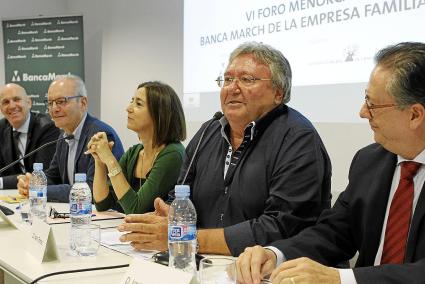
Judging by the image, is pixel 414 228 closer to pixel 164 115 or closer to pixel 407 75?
pixel 407 75

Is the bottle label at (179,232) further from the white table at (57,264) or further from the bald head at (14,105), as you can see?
the bald head at (14,105)

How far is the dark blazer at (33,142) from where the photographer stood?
12.9 feet

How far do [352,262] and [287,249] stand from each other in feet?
1.47

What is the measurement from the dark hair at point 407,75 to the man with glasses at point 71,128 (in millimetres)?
2022

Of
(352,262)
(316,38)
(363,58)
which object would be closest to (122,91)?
(316,38)

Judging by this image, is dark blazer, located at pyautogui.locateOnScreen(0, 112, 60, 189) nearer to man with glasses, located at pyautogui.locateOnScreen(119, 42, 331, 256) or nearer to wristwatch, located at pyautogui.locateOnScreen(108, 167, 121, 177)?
wristwatch, located at pyautogui.locateOnScreen(108, 167, 121, 177)

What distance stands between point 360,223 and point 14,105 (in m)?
3.45

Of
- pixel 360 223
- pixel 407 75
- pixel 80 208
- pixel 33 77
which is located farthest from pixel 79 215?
pixel 33 77

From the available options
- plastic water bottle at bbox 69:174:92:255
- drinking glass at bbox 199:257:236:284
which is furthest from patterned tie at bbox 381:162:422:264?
plastic water bottle at bbox 69:174:92:255

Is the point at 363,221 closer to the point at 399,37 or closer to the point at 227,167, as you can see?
the point at 227,167

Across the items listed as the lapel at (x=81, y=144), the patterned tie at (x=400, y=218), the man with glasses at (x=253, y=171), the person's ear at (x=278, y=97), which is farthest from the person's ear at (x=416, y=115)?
the lapel at (x=81, y=144)

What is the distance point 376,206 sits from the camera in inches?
61.1

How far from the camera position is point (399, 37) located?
2.55 metres

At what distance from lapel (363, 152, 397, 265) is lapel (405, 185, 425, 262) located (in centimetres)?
14
